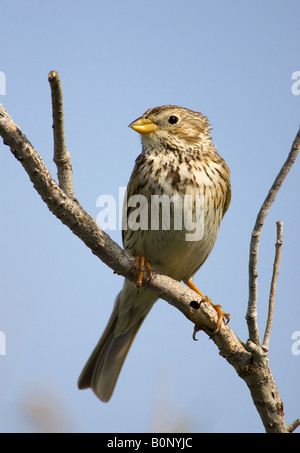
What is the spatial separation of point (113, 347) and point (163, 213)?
1556 millimetres

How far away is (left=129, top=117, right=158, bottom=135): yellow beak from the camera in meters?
5.34

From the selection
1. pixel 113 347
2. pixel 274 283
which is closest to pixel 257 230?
pixel 274 283

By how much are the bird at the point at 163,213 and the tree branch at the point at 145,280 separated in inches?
7.8

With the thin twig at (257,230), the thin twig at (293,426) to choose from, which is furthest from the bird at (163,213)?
the thin twig at (293,426)

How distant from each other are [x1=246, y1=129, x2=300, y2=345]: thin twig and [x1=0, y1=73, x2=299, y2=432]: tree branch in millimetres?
310

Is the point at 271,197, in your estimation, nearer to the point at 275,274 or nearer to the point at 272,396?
the point at 275,274

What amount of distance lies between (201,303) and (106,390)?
1.69 m

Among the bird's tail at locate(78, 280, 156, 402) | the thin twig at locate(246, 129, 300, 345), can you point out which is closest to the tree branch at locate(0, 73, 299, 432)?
the thin twig at locate(246, 129, 300, 345)

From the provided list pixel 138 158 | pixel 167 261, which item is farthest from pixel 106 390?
pixel 138 158

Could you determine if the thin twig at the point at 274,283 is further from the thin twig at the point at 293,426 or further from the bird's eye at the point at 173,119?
the bird's eye at the point at 173,119

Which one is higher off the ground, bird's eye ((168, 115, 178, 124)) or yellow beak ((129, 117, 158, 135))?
bird's eye ((168, 115, 178, 124))

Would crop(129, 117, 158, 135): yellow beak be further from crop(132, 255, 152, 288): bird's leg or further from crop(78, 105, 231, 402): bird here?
crop(132, 255, 152, 288): bird's leg

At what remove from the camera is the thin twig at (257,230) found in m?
→ 3.77
